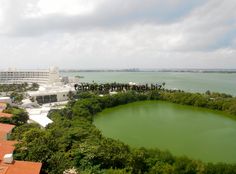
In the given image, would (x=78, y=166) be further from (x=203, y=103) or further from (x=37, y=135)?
(x=203, y=103)

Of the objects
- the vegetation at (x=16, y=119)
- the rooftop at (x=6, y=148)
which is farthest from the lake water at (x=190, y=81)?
the rooftop at (x=6, y=148)

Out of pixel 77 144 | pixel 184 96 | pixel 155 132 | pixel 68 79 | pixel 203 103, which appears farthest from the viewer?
pixel 68 79

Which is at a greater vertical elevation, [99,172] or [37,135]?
[37,135]

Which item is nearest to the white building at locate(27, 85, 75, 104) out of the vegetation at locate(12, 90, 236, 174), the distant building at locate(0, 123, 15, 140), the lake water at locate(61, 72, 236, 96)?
the distant building at locate(0, 123, 15, 140)

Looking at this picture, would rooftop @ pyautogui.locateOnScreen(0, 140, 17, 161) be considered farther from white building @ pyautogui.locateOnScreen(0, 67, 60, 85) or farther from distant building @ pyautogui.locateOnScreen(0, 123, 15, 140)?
white building @ pyautogui.locateOnScreen(0, 67, 60, 85)

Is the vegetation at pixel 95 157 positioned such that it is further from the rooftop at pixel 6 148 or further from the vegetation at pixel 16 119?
the vegetation at pixel 16 119

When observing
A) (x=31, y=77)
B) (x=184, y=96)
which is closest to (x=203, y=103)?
(x=184, y=96)

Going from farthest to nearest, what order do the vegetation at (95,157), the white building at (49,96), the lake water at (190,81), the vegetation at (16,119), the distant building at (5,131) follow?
the lake water at (190,81) < the white building at (49,96) < the vegetation at (16,119) < the distant building at (5,131) < the vegetation at (95,157)
